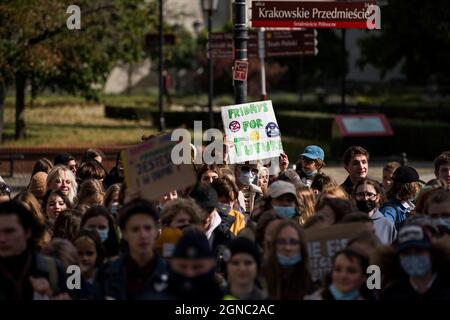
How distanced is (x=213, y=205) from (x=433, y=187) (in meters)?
1.84

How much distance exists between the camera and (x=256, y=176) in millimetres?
13141

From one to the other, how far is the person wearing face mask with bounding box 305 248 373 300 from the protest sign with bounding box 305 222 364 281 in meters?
0.45

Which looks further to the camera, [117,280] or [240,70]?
[240,70]

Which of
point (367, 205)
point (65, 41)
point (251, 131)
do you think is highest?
point (65, 41)

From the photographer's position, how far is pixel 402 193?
11.2m

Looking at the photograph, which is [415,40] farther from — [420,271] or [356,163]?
[420,271]

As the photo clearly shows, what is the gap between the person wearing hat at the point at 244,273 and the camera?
728cm

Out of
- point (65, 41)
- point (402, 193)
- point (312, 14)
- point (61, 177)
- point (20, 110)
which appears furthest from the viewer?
point (20, 110)

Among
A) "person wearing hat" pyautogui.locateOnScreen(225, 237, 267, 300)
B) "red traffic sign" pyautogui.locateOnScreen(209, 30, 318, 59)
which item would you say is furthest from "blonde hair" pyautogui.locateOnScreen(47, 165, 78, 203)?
"red traffic sign" pyautogui.locateOnScreen(209, 30, 318, 59)

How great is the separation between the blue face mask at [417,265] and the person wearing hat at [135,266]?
139 centimetres

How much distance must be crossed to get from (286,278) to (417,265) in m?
0.87

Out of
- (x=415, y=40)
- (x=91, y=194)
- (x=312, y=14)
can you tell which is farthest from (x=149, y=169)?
(x=415, y=40)
